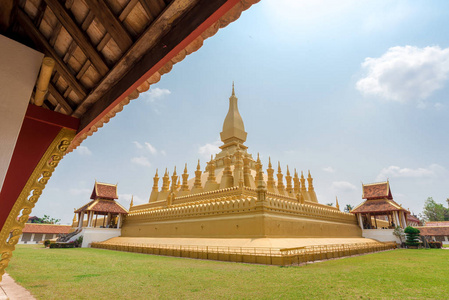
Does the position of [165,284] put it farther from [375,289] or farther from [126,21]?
[126,21]

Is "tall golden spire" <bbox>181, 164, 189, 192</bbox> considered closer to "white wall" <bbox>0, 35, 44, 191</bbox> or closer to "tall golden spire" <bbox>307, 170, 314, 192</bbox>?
"tall golden spire" <bbox>307, 170, 314, 192</bbox>

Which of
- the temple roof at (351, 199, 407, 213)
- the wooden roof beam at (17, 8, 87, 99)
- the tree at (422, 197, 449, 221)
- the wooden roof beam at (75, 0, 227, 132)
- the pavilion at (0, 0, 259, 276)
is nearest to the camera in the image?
the wooden roof beam at (75, 0, 227, 132)

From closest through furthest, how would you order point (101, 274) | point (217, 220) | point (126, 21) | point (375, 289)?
point (126, 21) < point (375, 289) < point (101, 274) < point (217, 220)

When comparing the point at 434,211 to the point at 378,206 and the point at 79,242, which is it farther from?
the point at 79,242

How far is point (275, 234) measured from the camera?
1334 cm

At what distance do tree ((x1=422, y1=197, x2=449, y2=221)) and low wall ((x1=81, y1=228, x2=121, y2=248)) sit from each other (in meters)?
61.6

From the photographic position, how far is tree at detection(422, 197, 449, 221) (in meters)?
52.5

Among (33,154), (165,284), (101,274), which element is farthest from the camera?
(101,274)

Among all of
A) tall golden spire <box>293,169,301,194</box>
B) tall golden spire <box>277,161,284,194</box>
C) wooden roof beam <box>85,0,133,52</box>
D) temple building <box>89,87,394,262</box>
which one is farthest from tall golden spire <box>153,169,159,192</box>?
wooden roof beam <box>85,0,133,52</box>

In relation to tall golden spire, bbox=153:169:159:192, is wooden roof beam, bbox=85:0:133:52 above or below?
below

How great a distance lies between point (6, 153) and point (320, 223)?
1829 centimetres

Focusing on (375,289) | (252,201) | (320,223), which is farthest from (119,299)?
(320,223)

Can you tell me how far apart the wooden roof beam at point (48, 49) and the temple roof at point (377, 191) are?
27436 mm

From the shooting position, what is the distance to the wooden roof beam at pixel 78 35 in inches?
123
